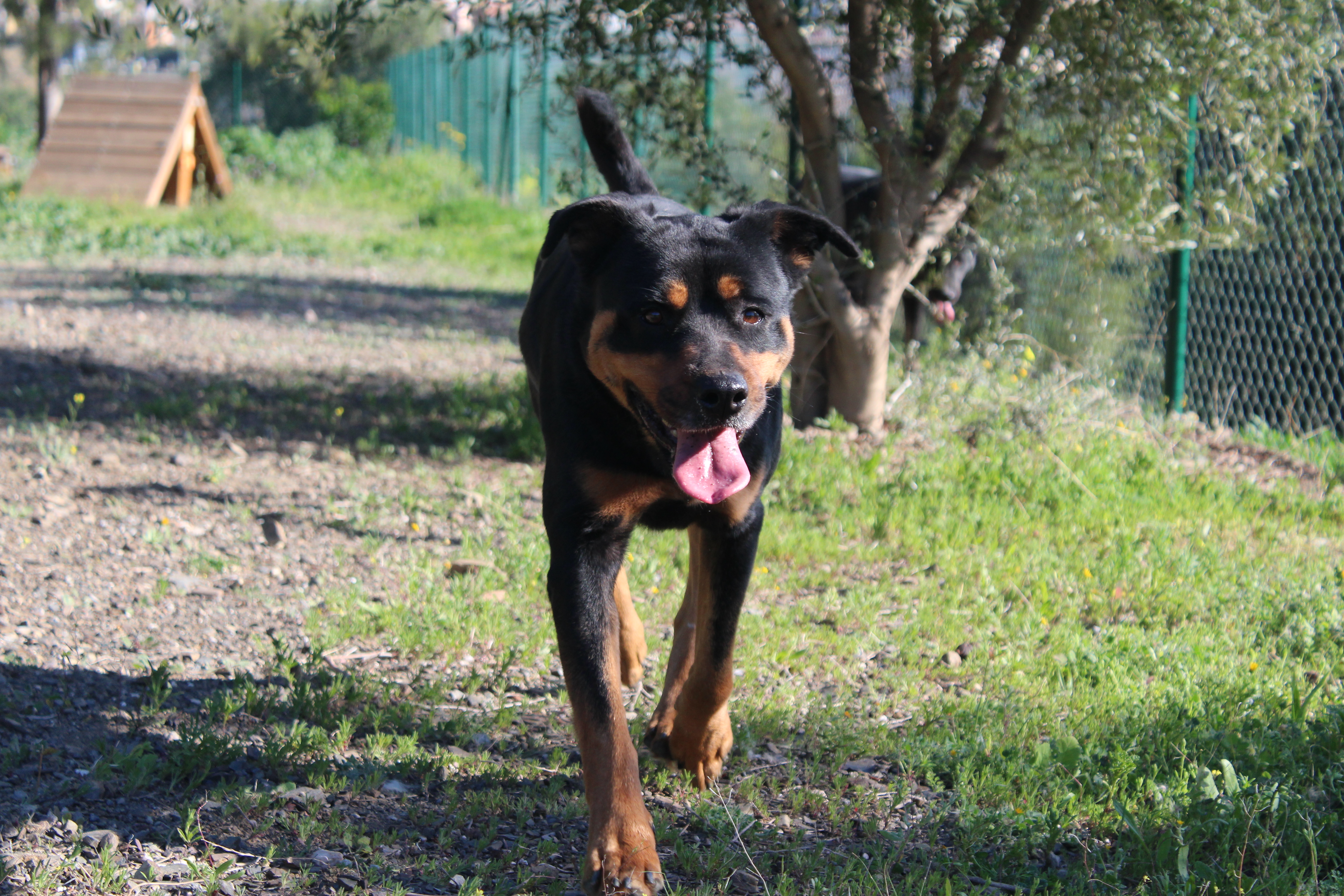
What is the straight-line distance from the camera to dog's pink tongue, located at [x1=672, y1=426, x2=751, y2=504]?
2.80 meters

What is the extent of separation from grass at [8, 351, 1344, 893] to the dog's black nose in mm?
1035

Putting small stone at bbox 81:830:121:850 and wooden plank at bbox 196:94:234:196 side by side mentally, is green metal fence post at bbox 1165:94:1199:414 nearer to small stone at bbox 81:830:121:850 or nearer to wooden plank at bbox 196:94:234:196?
small stone at bbox 81:830:121:850

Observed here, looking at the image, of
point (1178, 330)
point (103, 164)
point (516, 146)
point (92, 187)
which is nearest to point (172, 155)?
point (103, 164)

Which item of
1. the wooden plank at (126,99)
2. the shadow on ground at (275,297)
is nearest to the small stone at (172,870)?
the shadow on ground at (275,297)

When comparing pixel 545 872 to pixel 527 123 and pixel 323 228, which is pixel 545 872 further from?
pixel 527 123

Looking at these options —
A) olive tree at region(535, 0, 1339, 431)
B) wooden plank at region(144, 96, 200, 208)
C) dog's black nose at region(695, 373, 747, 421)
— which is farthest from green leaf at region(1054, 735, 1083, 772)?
wooden plank at region(144, 96, 200, 208)

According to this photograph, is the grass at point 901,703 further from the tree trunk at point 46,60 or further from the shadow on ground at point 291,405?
the tree trunk at point 46,60

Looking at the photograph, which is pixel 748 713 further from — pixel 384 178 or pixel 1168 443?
pixel 384 178

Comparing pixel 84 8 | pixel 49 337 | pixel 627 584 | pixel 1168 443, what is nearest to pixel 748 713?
pixel 627 584

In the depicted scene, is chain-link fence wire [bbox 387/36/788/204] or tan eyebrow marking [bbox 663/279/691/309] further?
chain-link fence wire [bbox 387/36/788/204]

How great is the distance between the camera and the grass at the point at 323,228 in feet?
41.4

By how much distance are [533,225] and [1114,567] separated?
466 inches

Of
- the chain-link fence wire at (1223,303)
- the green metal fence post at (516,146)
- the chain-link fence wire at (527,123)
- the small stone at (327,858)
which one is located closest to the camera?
the small stone at (327,858)

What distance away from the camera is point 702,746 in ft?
10.3
